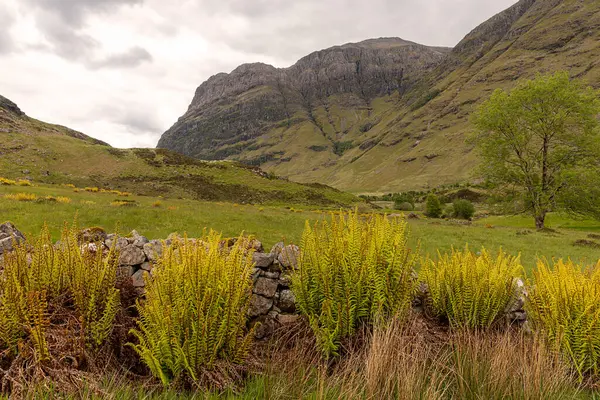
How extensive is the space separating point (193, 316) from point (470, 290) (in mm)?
4377

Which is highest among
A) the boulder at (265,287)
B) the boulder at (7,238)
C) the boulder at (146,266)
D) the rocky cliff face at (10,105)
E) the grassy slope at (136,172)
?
the rocky cliff face at (10,105)

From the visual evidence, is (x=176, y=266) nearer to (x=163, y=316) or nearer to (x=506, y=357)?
(x=163, y=316)

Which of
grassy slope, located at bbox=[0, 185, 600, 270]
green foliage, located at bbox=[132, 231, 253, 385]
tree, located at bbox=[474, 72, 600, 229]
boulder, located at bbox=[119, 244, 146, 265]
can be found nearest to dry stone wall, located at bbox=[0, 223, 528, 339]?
boulder, located at bbox=[119, 244, 146, 265]

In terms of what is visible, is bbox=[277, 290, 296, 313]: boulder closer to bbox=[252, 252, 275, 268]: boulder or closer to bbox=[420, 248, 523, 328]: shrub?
bbox=[252, 252, 275, 268]: boulder

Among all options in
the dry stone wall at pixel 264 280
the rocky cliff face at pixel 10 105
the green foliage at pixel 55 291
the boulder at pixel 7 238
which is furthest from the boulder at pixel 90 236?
the rocky cliff face at pixel 10 105

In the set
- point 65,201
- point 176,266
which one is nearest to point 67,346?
point 176,266

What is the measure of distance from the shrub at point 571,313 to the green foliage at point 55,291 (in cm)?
605

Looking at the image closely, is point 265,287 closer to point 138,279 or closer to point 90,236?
point 138,279

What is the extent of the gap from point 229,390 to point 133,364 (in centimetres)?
174

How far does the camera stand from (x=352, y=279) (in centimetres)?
462

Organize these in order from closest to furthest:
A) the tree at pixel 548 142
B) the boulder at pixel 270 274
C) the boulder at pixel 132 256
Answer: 1. the boulder at pixel 132 256
2. the boulder at pixel 270 274
3. the tree at pixel 548 142

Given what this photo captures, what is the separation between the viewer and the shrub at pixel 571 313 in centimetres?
423

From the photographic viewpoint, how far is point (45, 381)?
10.0 ft

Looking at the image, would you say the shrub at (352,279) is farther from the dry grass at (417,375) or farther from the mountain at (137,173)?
the mountain at (137,173)
